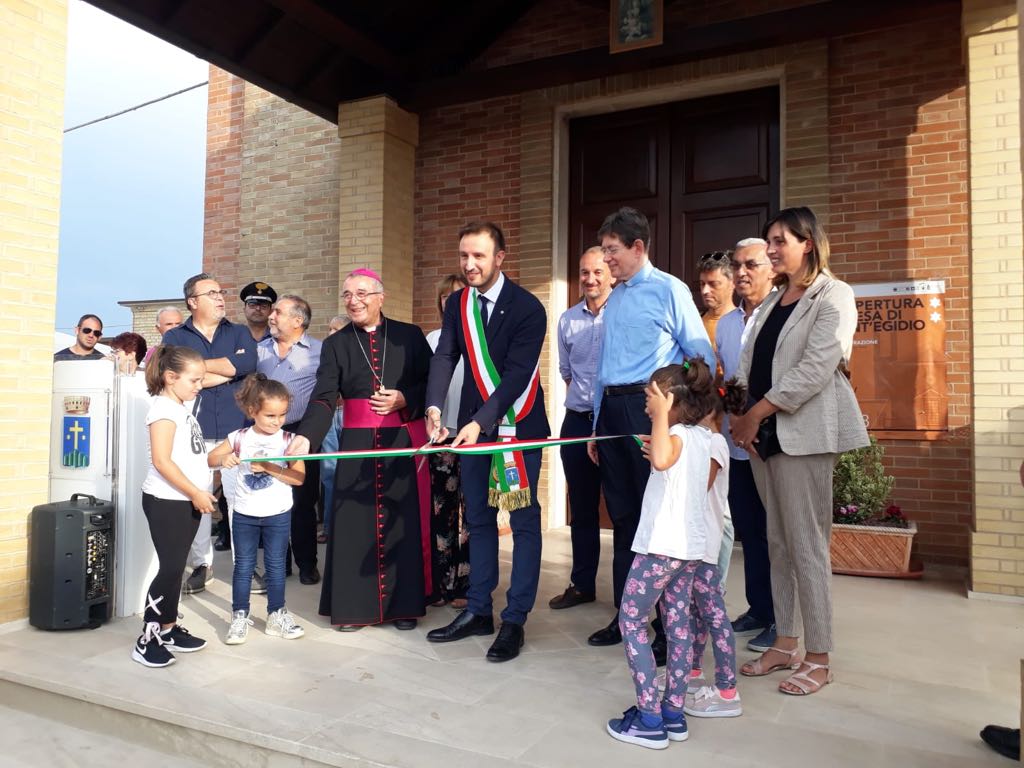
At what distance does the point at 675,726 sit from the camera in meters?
2.65

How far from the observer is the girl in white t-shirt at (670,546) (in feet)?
8.57

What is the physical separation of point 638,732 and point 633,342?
1616 millimetres

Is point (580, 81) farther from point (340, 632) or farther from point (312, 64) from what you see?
point (340, 632)

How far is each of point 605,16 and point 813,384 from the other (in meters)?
4.69

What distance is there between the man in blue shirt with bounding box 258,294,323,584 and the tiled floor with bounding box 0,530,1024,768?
69cm

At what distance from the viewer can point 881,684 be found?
10.5 feet

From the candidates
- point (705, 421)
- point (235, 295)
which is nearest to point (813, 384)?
point (705, 421)

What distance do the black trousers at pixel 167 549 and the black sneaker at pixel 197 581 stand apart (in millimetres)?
1173

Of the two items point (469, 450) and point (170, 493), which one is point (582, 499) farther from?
point (170, 493)

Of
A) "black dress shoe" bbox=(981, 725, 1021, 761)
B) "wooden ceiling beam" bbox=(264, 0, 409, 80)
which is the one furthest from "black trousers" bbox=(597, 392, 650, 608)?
"wooden ceiling beam" bbox=(264, 0, 409, 80)

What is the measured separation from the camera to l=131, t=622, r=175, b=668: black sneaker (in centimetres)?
336

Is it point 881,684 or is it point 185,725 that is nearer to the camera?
point 185,725

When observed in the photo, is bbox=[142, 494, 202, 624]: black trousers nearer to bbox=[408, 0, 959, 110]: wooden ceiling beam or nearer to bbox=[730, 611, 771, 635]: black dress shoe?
bbox=[730, 611, 771, 635]: black dress shoe

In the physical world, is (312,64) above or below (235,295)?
above
